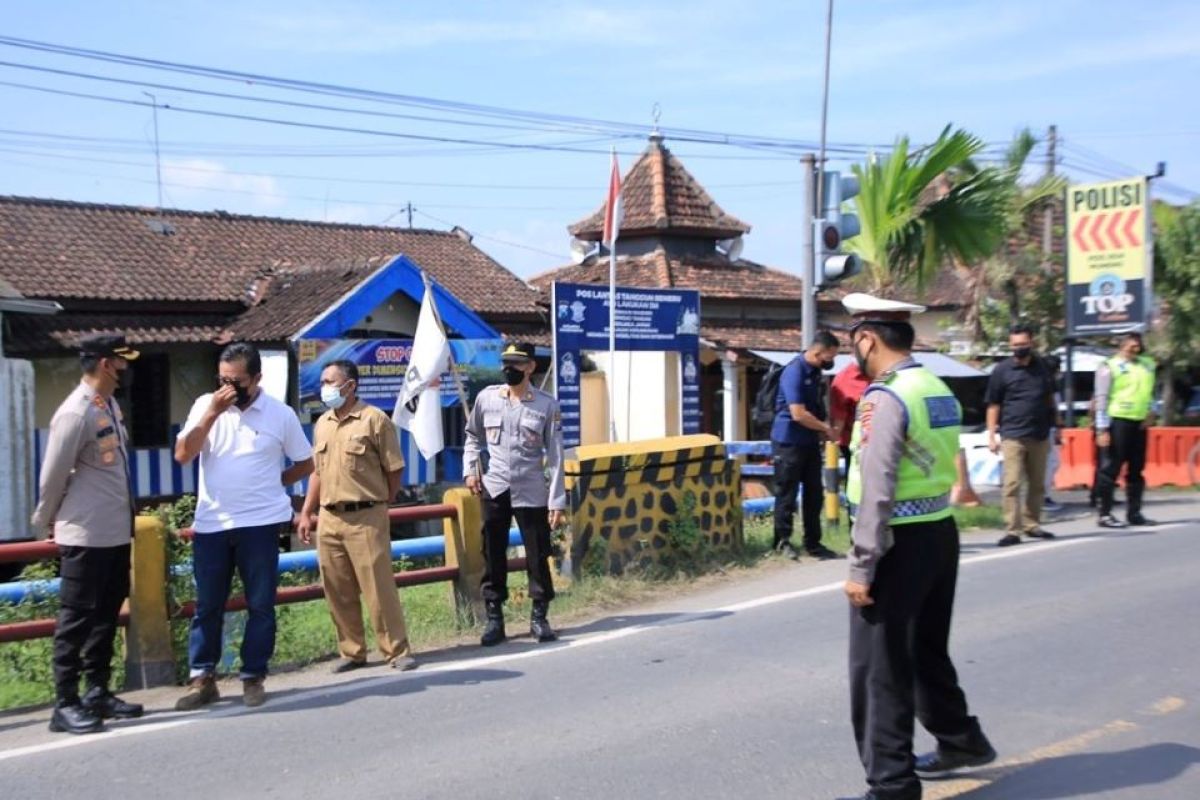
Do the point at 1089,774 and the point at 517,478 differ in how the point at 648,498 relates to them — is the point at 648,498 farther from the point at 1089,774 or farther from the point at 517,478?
the point at 1089,774

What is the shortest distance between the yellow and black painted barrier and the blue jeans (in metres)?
3.35

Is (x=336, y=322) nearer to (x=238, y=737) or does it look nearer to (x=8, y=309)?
(x=8, y=309)

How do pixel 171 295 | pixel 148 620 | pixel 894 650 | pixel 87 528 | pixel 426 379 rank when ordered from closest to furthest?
pixel 894 650
pixel 87 528
pixel 148 620
pixel 426 379
pixel 171 295

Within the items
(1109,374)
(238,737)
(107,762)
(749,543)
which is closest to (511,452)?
(238,737)

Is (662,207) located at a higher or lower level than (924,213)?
higher

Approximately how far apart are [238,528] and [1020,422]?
7814 mm

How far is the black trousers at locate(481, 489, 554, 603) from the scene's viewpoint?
844 cm

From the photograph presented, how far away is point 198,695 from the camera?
6844 mm

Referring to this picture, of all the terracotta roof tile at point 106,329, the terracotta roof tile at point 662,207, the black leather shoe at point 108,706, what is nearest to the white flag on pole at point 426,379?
the black leather shoe at point 108,706

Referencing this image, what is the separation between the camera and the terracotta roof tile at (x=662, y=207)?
85.0 ft

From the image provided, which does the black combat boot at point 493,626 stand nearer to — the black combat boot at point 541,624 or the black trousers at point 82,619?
the black combat boot at point 541,624

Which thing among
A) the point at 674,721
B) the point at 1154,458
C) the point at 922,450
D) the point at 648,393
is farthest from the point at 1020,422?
the point at 648,393

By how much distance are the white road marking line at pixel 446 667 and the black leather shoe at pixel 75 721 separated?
0.05 metres

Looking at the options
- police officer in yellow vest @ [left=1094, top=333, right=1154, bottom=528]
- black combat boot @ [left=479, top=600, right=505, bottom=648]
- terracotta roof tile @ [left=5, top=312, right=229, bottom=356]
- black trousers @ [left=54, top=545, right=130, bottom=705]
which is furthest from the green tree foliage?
Result: black trousers @ [left=54, top=545, right=130, bottom=705]
